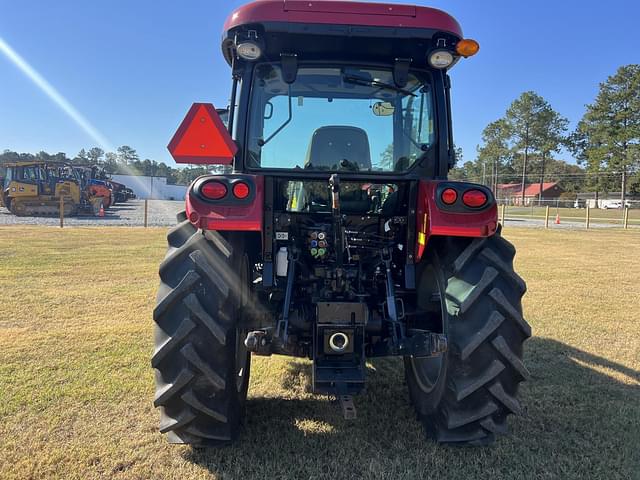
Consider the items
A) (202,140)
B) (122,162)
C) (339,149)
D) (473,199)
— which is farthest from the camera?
(122,162)

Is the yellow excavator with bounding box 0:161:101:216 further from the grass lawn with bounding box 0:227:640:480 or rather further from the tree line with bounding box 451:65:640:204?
the tree line with bounding box 451:65:640:204

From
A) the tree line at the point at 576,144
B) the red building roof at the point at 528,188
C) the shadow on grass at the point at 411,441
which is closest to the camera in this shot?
the shadow on grass at the point at 411,441

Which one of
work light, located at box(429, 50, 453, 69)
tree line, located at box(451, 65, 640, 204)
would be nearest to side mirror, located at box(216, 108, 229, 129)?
work light, located at box(429, 50, 453, 69)

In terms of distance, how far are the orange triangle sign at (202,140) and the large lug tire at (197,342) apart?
50 cm

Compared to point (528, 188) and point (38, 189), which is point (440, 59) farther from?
point (528, 188)

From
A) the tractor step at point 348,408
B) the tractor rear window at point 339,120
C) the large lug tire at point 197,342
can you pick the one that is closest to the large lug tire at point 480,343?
the tractor step at point 348,408

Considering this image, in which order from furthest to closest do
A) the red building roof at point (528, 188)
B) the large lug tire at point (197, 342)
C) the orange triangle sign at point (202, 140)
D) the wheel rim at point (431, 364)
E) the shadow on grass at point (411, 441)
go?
the red building roof at point (528, 188) → the wheel rim at point (431, 364) → the orange triangle sign at point (202, 140) → the shadow on grass at point (411, 441) → the large lug tire at point (197, 342)

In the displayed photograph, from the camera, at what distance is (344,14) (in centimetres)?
253

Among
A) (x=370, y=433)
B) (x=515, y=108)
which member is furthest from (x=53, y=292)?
(x=515, y=108)

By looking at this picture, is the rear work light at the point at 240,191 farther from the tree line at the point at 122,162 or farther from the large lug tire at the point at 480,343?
the tree line at the point at 122,162

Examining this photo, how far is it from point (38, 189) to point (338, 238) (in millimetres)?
24200

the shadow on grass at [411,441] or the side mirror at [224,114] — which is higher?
the side mirror at [224,114]

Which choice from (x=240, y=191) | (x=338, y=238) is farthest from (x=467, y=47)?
(x=240, y=191)

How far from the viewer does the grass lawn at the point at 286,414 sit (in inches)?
97.0
